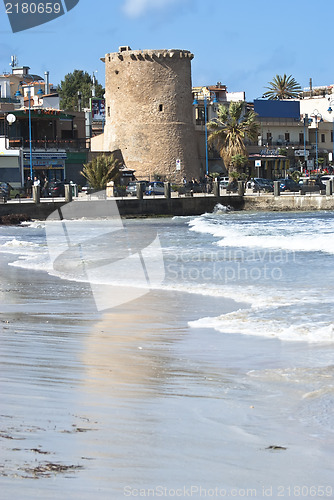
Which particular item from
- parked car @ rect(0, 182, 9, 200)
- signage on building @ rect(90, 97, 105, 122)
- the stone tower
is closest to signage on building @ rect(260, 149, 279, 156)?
the stone tower

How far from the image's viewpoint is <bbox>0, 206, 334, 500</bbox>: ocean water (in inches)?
206

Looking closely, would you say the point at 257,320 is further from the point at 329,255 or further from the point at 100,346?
the point at 329,255

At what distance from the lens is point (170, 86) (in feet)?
199

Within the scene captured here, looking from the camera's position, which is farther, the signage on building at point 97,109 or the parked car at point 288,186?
the signage on building at point 97,109

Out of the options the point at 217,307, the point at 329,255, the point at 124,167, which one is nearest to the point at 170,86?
the point at 124,167

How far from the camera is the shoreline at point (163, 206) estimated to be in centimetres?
3947

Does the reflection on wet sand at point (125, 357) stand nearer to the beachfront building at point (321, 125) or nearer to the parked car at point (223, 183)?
the parked car at point (223, 183)

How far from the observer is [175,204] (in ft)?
145

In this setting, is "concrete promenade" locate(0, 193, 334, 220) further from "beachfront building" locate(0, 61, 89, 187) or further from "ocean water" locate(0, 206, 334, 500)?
"ocean water" locate(0, 206, 334, 500)

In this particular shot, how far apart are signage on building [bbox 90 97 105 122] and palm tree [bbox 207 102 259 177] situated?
47.8ft

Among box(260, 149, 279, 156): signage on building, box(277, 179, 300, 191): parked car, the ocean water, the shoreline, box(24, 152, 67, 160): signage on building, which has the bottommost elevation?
the ocean water

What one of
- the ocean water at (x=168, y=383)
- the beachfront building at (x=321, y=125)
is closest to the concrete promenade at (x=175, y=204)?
the ocean water at (x=168, y=383)

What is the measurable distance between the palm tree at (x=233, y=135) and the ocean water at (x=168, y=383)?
4299 cm

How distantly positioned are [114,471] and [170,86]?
5696cm
